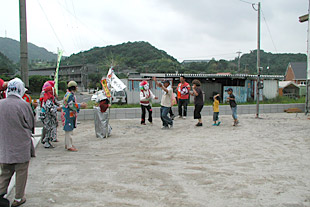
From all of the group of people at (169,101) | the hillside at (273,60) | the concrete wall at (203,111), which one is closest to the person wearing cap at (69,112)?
the group of people at (169,101)

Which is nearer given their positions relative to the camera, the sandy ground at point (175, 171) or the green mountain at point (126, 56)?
the sandy ground at point (175, 171)

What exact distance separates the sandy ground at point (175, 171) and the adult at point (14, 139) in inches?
16.3

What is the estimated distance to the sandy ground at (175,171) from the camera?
3674 millimetres

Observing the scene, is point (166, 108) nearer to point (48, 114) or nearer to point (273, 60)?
point (48, 114)

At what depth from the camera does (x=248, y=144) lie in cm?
703

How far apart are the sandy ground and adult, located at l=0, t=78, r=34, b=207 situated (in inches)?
16.3

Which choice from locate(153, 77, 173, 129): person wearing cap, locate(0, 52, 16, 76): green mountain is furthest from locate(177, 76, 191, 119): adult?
locate(0, 52, 16, 76): green mountain

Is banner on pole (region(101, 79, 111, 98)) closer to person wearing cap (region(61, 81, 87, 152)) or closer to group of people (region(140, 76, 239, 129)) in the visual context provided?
group of people (region(140, 76, 239, 129))

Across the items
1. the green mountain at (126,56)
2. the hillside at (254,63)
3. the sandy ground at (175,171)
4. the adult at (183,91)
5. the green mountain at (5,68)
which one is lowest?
the sandy ground at (175,171)

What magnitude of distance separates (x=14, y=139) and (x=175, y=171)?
2.76 metres

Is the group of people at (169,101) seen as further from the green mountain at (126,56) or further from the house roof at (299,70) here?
the green mountain at (126,56)

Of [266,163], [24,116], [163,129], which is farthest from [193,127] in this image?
[24,116]

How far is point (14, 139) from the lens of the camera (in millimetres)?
3377

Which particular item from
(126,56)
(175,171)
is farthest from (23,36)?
(126,56)
